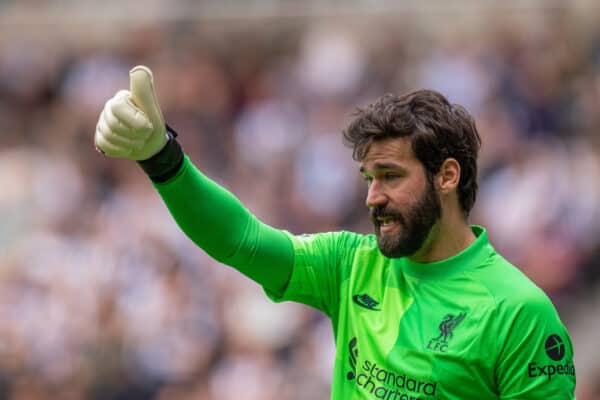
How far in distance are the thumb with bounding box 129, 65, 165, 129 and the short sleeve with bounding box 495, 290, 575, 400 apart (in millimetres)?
1213

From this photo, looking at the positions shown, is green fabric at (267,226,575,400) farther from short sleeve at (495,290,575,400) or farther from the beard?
the beard

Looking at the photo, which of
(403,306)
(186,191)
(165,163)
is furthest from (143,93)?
(403,306)

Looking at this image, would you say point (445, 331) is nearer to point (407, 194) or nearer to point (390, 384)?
point (390, 384)

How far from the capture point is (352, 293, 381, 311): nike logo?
12.8 feet

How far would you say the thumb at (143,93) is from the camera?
3.63 m

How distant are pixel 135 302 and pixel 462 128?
19.6 feet

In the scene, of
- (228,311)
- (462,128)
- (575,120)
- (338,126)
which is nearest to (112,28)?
(338,126)

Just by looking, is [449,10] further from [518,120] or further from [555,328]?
[555,328]

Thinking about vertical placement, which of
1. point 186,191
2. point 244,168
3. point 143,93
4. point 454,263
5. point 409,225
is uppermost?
point 244,168

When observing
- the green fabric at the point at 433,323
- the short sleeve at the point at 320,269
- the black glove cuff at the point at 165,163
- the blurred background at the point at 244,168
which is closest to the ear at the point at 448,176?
the green fabric at the point at 433,323

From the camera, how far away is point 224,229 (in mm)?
3820

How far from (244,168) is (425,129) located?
6687 millimetres

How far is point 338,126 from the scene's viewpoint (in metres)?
10.1

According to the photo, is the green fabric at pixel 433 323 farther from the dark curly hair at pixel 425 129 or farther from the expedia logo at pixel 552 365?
the dark curly hair at pixel 425 129
